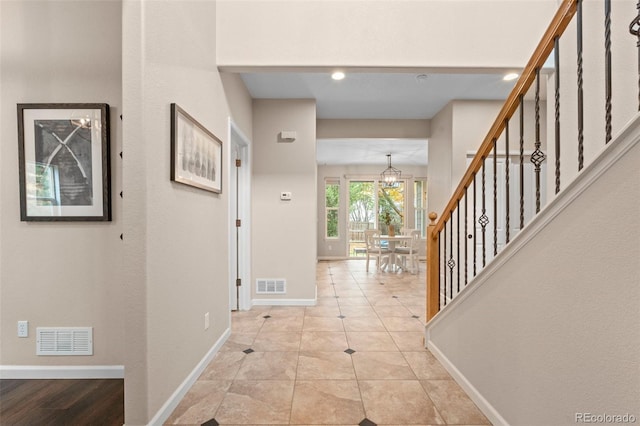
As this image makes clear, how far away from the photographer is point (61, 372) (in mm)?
2064

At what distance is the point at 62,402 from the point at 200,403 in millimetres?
864

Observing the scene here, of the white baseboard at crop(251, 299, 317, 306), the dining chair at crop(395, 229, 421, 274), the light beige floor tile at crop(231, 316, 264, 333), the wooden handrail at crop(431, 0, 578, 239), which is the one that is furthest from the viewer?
the dining chair at crop(395, 229, 421, 274)

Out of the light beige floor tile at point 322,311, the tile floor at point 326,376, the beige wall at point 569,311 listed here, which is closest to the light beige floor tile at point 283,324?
the tile floor at point 326,376

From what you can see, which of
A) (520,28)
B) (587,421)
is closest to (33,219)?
(587,421)

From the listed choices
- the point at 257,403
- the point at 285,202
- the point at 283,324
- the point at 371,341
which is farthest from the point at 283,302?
the point at 257,403

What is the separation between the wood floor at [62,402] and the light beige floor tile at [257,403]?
608 mm

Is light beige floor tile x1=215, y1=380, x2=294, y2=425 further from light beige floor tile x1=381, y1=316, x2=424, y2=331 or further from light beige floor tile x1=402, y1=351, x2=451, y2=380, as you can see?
light beige floor tile x1=381, y1=316, x2=424, y2=331

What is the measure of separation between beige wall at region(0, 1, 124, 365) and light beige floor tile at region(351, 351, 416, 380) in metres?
1.80

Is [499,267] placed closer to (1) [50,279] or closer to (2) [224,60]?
(2) [224,60]

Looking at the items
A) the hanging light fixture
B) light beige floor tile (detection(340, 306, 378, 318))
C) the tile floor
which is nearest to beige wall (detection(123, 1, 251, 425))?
the tile floor

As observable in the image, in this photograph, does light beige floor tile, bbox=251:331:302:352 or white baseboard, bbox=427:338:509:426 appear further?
light beige floor tile, bbox=251:331:302:352

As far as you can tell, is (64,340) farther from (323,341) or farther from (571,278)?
(571,278)

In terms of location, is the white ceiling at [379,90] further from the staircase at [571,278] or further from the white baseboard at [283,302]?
the white baseboard at [283,302]

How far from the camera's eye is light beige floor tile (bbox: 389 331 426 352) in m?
2.66
